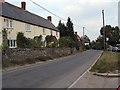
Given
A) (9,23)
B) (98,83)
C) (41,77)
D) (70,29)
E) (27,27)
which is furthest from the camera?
(70,29)

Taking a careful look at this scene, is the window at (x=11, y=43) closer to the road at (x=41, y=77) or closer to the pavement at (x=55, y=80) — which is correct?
the road at (x=41, y=77)

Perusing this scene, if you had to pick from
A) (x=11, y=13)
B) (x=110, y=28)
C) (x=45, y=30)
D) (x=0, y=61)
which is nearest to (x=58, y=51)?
(x=45, y=30)

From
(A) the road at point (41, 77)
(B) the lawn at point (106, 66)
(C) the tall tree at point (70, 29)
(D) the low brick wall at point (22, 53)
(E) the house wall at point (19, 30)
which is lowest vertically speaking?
(A) the road at point (41, 77)

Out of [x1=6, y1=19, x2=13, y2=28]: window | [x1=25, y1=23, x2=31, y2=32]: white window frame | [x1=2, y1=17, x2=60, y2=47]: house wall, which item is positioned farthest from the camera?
[x1=25, y1=23, x2=31, y2=32]: white window frame

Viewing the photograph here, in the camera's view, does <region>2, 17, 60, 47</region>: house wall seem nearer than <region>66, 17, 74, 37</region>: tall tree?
Yes

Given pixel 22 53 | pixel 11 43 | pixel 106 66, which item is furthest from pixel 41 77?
pixel 11 43

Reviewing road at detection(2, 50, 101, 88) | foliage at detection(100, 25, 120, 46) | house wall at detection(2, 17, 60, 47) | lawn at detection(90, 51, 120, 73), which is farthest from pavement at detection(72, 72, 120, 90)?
foliage at detection(100, 25, 120, 46)

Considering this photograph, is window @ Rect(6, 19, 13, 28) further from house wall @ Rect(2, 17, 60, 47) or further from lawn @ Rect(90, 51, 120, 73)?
lawn @ Rect(90, 51, 120, 73)

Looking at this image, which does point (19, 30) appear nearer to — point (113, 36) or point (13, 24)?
point (13, 24)

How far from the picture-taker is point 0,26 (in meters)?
41.6

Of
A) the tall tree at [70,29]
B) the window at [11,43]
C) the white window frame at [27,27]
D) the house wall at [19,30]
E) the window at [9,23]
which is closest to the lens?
the window at [9,23]

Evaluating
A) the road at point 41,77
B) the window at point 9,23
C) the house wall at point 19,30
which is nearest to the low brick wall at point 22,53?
the house wall at point 19,30

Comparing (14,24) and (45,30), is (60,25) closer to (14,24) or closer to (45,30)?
(45,30)

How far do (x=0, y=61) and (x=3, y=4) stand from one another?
2139 centimetres
